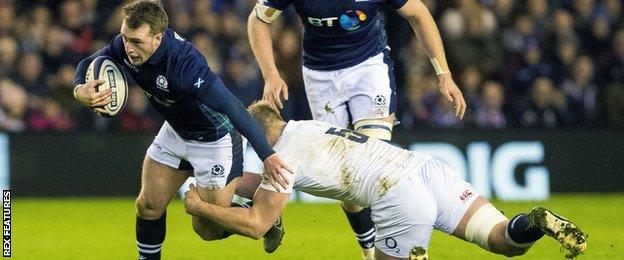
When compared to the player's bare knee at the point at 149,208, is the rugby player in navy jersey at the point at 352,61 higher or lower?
higher

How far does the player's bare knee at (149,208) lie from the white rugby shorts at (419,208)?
59.6 inches

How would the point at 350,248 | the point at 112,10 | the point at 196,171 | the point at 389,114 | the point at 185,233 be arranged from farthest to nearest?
the point at 112,10, the point at 185,233, the point at 350,248, the point at 389,114, the point at 196,171

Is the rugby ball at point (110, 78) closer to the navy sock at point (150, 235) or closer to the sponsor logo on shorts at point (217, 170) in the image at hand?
the sponsor logo on shorts at point (217, 170)

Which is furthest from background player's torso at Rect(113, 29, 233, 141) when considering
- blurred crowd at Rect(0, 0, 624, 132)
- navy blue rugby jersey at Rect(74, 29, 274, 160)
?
blurred crowd at Rect(0, 0, 624, 132)

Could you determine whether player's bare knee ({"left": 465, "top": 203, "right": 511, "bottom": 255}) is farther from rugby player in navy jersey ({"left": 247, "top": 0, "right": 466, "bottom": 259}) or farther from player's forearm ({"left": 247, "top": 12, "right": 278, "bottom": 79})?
player's forearm ({"left": 247, "top": 12, "right": 278, "bottom": 79})

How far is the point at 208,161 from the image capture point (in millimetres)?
8258

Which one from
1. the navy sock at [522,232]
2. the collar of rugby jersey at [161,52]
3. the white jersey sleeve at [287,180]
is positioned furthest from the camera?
the collar of rugby jersey at [161,52]

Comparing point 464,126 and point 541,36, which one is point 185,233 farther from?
point 541,36

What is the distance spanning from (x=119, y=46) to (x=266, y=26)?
162 centimetres

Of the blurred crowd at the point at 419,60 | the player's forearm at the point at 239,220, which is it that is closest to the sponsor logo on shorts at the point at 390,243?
the player's forearm at the point at 239,220

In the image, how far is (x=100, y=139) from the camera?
46.6 feet

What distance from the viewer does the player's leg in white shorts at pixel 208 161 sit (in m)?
8.26

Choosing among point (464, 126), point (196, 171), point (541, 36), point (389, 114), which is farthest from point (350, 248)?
point (541, 36)

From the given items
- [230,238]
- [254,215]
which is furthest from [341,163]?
[230,238]
